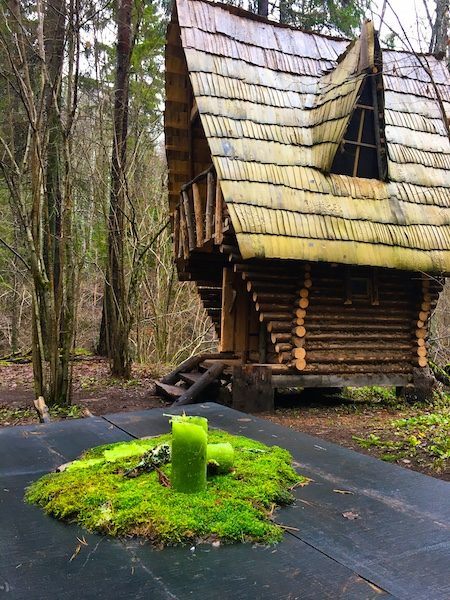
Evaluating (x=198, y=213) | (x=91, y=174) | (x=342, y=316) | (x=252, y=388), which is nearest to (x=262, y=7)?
(x=91, y=174)

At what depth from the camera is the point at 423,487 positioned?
2270 mm

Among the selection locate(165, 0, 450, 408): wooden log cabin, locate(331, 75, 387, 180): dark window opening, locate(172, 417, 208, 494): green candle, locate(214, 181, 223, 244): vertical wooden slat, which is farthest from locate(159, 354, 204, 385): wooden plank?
locate(172, 417, 208, 494): green candle

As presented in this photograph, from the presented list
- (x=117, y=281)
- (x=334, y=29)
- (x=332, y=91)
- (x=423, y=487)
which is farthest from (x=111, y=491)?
(x=334, y=29)

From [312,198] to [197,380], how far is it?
342 cm

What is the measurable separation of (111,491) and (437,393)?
8.44 metres

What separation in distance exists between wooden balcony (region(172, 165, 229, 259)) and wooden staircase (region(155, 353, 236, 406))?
200 cm

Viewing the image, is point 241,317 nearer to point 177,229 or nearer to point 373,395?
point 177,229

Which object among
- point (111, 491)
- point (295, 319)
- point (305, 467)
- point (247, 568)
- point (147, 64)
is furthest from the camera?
point (147, 64)

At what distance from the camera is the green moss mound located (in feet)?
5.46

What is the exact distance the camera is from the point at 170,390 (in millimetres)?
8898

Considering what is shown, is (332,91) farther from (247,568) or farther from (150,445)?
(247,568)

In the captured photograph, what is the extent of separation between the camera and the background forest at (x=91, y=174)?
7.12 meters

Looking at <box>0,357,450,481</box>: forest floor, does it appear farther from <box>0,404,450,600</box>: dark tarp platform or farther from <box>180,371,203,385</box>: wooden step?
<box>0,404,450,600</box>: dark tarp platform

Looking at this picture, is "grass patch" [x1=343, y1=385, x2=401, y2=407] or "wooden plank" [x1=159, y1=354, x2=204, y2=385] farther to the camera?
"wooden plank" [x1=159, y1=354, x2=204, y2=385]
